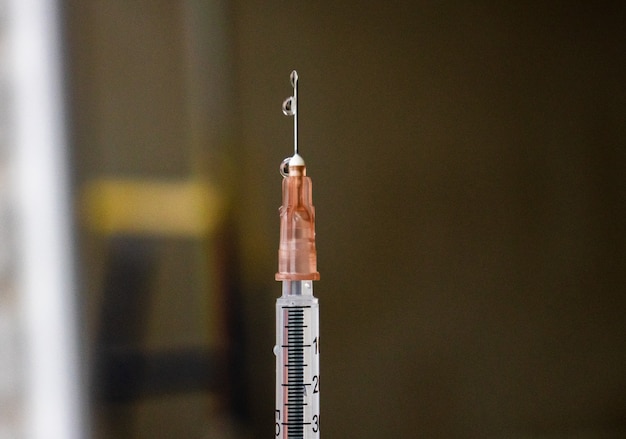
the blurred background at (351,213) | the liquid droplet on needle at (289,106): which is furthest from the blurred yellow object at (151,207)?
the liquid droplet on needle at (289,106)

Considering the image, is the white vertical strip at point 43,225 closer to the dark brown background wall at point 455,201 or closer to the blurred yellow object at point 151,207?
the blurred yellow object at point 151,207

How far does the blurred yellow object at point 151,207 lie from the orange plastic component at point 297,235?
13 cm

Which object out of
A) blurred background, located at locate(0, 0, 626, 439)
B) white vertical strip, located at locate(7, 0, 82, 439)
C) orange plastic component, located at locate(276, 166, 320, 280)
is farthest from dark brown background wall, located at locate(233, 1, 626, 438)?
white vertical strip, located at locate(7, 0, 82, 439)

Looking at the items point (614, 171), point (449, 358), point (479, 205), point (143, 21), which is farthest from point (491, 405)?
point (143, 21)

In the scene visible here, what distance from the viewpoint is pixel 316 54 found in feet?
2.61

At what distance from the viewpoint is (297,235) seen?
646 mm

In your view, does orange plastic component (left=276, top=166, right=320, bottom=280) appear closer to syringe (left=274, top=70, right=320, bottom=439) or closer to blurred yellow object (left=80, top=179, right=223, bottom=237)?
syringe (left=274, top=70, right=320, bottom=439)

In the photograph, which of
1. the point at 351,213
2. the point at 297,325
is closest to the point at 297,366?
the point at 297,325

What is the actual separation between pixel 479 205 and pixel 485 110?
0.13 metres

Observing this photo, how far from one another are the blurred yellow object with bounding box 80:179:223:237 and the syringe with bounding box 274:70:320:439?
14cm

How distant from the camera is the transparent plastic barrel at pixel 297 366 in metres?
0.65

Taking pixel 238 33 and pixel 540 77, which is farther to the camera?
pixel 540 77

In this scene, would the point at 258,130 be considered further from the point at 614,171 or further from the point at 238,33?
the point at 614,171

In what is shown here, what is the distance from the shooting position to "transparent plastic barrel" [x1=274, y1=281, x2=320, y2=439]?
0.65 metres
